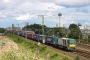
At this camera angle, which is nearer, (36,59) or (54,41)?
(36,59)

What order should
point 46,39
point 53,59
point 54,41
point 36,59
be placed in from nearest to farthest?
point 36,59
point 53,59
point 54,41
point 46,39

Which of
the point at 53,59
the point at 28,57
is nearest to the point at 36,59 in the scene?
the point at 28,57

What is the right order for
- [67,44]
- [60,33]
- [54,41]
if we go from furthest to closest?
[60,33] < [54,41] < [67,44]

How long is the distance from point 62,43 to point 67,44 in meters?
2.95

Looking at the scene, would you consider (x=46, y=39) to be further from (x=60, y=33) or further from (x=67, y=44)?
(x=60, y=33)

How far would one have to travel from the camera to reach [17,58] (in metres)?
10.9

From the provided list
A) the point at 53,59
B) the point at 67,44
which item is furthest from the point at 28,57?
the point at 67,44

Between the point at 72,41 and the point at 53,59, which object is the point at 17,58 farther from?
the point at 72,41

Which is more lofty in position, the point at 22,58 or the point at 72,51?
the point at 22,58

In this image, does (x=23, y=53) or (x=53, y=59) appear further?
(x=53, y=59)

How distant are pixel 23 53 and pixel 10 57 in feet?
2.36

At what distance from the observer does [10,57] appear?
448 inches

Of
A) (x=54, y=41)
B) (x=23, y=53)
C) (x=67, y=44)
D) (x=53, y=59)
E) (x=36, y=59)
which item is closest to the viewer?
(x=36, y=59)

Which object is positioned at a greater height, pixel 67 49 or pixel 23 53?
pixel 23 53
